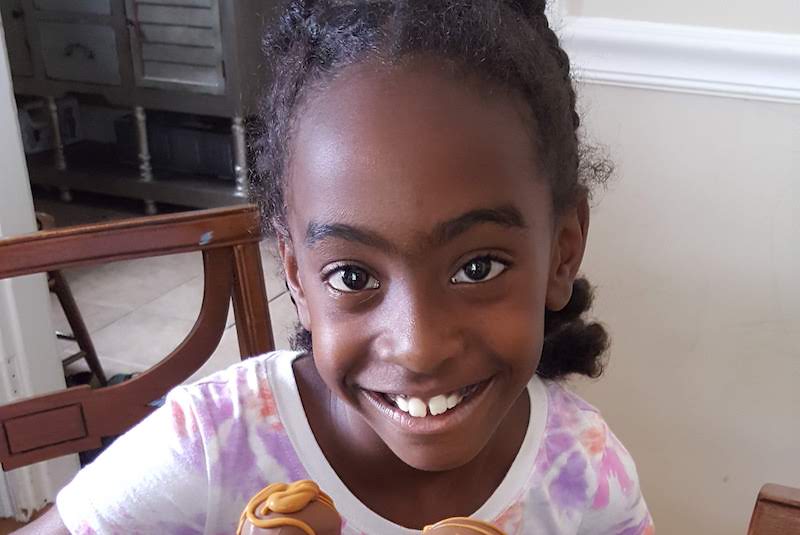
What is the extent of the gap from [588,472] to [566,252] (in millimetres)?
226

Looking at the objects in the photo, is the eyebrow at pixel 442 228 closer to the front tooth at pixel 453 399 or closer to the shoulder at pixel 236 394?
the front tooth at pixel 453 399

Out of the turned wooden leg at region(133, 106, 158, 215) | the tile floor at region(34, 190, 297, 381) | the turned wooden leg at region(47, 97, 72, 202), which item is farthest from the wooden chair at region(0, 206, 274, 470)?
the turned wooden leg at region(47, 97, 72, 202)

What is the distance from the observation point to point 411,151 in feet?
1.75

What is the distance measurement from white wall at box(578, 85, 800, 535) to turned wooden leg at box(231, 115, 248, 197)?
1862mm

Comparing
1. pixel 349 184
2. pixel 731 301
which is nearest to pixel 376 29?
pixel 349 184

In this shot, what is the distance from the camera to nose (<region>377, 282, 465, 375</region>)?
54cm

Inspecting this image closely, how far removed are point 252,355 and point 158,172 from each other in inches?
86.8

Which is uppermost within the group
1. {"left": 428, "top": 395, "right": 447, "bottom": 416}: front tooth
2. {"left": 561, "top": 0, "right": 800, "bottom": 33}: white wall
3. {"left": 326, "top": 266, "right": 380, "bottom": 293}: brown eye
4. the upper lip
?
{"left": 561, "top": 0, "right": 800, "bottom": 33}: white wall

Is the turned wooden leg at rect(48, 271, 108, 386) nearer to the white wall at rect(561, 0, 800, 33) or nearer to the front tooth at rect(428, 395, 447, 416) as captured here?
the white wall at rect(561, 0, 800, 33)

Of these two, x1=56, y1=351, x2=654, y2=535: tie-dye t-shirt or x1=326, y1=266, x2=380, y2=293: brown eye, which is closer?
x1=326, y1=266, x2=380, y2=293: brown eye

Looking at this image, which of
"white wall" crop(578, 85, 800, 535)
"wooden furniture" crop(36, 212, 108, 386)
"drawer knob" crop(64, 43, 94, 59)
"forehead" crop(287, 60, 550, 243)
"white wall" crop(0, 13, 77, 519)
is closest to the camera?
"forehead" crop(287, 60, 550, 243)

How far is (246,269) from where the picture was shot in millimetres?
879

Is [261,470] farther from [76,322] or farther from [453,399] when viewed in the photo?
[76,322]

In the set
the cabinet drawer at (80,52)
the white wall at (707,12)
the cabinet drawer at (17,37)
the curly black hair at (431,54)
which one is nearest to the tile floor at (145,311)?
the cabinet drawer at (80,52)
